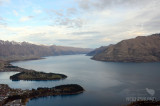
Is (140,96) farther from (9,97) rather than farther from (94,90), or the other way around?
(9,97)

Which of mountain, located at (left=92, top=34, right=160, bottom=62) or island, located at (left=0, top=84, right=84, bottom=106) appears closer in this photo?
island, located at (left=0, top=84, right=84, bottom=106)

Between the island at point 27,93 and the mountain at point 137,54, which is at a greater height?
the mountain at point 137,54

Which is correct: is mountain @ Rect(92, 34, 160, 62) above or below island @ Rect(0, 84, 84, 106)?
above

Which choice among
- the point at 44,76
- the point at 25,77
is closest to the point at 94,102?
the point at 44,76

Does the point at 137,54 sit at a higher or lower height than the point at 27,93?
higher

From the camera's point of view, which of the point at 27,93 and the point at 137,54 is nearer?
the point at 27,93

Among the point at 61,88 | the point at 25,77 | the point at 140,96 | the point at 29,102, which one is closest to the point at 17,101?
the point at 29,102

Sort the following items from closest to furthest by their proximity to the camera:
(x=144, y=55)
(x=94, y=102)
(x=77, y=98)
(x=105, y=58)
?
(x=94, y=102) → (x=77, y=98) → (x=144, y=55) → (x=105, y=58)

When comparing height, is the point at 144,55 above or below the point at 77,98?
above

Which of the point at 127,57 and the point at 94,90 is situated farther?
the point at 127,57

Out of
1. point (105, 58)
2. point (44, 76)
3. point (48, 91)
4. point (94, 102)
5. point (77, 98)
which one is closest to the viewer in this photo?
point (94, 102)

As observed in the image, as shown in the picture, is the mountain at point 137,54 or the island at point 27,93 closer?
the island at point 27,93
